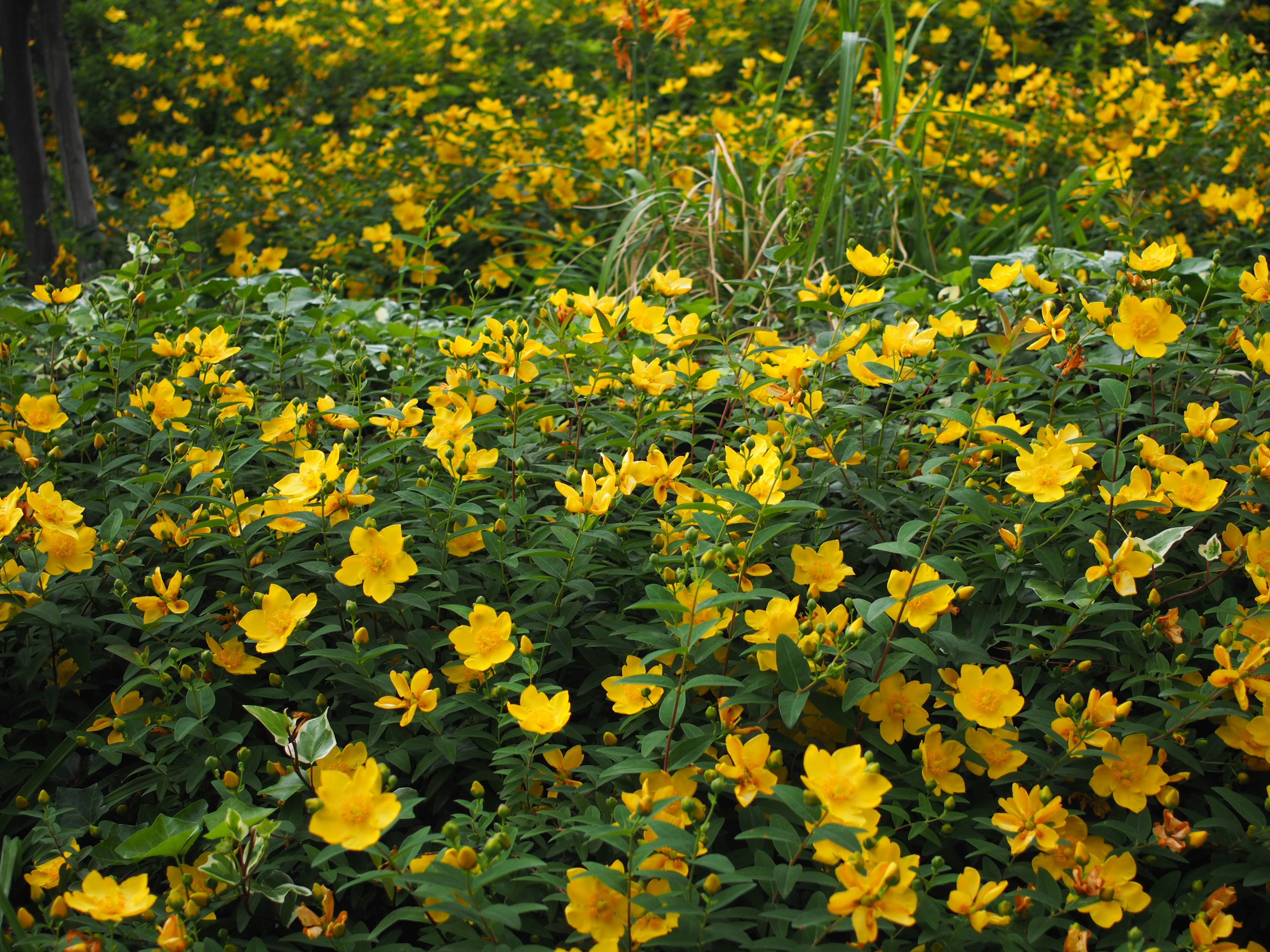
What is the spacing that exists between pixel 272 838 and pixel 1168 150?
3781 mm

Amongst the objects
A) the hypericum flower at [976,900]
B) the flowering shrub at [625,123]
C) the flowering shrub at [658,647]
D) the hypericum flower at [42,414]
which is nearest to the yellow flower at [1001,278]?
the flowering shrub at [658,647]

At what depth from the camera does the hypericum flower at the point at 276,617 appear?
4.16 ft

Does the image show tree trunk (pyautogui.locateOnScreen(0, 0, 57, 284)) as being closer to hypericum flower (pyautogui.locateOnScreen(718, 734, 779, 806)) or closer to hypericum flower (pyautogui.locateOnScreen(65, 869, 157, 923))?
hypericum flower (pyautogui.locateOnScreen(65, 869, 157, 923))

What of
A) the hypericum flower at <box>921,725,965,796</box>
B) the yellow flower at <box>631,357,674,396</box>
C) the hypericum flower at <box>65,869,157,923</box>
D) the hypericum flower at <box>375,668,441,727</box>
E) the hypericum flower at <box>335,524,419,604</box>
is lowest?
the hypericum flower at <box>921,725,965,796</box>

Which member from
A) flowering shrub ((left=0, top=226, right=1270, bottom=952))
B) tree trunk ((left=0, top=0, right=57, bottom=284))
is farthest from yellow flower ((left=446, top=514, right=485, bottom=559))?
tree trunk ((left=0, top=0, right=57, bottom=284))

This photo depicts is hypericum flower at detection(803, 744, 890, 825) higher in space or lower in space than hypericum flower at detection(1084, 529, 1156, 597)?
lower

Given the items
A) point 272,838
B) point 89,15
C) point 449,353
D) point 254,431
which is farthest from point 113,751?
point 89,15

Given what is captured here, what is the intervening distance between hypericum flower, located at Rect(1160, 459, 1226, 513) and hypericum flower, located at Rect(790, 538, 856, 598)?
46 cm

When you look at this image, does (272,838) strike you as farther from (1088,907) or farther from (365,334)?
(365,334)

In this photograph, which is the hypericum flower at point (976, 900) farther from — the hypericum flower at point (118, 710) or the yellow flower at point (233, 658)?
the hypericum flower at point (118, 710)

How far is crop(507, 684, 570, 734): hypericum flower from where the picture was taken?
112 cm

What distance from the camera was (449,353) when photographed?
5.80 feet

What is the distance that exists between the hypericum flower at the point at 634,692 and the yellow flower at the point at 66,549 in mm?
793

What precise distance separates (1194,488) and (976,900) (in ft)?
2.23
